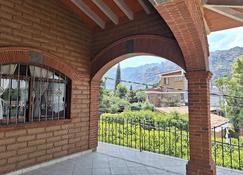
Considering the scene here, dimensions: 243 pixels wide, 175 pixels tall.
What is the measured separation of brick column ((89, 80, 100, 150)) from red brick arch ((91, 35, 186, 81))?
23 cm

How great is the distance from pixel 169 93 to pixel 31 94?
18.7 metres

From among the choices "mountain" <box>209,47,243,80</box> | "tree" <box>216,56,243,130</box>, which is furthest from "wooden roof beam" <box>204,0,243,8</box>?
"mountain" <box>209,47,243,80</box>

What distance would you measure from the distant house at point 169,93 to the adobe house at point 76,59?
15243mm

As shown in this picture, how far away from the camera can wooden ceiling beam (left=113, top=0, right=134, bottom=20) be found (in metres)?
4.46

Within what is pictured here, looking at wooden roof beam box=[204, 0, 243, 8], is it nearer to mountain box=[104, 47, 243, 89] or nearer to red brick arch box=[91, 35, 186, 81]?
red brick arch box=[91, 35, 186, 81]

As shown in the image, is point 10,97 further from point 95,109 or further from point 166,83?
point 166,83

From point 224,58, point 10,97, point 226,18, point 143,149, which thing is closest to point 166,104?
point 143,149

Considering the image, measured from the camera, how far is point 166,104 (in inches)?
834

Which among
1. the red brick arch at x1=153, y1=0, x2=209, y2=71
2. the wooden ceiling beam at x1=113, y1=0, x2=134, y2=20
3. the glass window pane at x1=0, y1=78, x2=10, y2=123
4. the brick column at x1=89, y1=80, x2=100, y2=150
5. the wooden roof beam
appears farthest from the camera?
the brick column at x1=89, y1=80, x2=100, y2=150

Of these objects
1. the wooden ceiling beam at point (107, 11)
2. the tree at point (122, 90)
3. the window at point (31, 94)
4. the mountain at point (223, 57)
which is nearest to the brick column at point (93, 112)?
the window at point (31, 94)

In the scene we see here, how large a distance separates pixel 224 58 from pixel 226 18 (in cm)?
3852

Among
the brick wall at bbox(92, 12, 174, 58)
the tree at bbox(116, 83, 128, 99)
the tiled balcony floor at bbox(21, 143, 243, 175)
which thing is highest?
the brick wall at bbox(92, 12, 174, 58)

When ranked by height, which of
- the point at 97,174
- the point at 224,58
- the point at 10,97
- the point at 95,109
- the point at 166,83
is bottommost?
the point at 97,174

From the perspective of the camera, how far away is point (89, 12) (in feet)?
16.5
